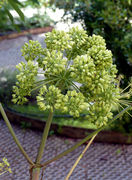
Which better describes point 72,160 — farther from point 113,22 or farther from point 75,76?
point 75,76

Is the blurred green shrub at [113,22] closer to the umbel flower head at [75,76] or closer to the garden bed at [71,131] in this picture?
the garden bed at [71,131]

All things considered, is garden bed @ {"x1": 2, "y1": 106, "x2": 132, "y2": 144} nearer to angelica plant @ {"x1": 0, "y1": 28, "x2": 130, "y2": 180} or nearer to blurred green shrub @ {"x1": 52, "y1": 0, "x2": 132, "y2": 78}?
blurred green shrub @ {"x1": 52, "y1": 0, "x2": 132, "y2": 78}

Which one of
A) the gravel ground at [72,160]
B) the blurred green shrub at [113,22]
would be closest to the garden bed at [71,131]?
the gravel ground at [72,160]

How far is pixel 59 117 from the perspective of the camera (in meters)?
1.71

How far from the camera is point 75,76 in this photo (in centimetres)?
59

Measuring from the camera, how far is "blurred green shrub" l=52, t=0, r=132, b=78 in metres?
1.69

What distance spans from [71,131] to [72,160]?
276mm

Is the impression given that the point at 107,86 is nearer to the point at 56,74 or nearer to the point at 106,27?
the point at 56,74

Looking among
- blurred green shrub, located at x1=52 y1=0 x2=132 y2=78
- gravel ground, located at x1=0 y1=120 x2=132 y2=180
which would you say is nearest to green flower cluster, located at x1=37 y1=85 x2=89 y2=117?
gravel ground, located at x1=0 y1=120 x2=132 y2=180

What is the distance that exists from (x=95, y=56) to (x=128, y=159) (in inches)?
45.5

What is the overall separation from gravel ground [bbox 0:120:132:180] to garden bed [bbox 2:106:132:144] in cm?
4

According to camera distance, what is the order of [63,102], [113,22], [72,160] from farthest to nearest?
[113,22]
[72,160]
[63,102]

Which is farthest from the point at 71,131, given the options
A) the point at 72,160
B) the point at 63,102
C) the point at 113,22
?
the point at 63,102

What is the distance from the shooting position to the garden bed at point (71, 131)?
69.4 inches
